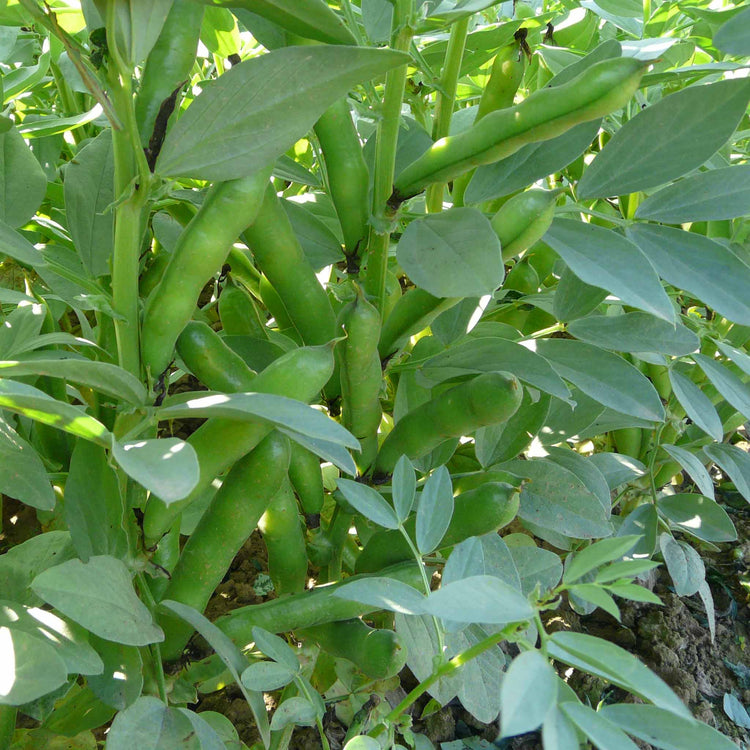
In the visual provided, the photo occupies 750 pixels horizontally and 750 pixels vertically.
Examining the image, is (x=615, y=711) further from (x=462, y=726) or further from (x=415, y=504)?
(x=462, y=726)

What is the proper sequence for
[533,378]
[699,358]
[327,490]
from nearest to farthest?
[533,378] < [699,358] < [327,490]

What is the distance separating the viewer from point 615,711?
0.53 metres

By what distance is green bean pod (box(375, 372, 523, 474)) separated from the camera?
763mm

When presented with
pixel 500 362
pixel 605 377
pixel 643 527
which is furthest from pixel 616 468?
pixel 500 362

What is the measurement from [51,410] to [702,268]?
0.61 metres

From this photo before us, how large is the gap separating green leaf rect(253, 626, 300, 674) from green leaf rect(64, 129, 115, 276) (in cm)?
45

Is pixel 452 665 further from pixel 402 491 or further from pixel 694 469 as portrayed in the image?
pixel 694 469

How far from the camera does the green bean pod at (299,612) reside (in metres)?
0.83

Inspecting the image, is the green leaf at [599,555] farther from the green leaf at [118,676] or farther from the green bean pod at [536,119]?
the green leaf at [118,676]

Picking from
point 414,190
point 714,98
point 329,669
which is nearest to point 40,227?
point 414,190

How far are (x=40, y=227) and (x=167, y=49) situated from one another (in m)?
0.55

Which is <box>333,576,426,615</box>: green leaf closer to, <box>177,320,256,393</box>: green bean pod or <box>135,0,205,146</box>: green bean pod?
<box>177,320,256,393</box>: green bean pod

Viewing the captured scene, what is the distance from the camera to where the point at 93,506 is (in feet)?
2.43

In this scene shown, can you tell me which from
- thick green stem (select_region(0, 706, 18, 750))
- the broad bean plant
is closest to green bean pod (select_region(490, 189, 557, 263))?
the broad bean plant
